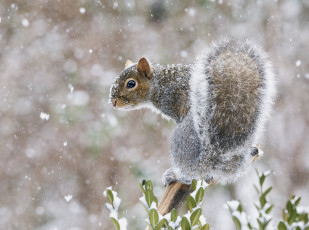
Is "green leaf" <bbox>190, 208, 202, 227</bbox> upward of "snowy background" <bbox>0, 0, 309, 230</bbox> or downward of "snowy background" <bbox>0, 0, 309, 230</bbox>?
downward

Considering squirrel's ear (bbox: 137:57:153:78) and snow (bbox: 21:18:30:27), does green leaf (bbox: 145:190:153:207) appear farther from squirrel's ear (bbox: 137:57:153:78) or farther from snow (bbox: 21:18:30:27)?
snow (bbox: 21:18:30:27)

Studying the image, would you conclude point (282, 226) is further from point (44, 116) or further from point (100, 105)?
point (44, 116)

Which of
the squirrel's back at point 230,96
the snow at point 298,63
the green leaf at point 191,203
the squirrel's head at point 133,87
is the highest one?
the snow at point 298,63

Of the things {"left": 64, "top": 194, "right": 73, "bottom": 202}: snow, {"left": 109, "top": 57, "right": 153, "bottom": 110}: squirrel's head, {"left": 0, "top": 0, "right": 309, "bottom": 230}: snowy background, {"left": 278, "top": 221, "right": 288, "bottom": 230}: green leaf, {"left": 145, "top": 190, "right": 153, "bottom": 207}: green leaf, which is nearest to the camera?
{"left": 278, "top": 221, "right": 288, "bottom": 230}: green leaf

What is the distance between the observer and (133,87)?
101 cm

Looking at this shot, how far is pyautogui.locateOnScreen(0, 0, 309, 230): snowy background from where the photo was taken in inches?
99.8

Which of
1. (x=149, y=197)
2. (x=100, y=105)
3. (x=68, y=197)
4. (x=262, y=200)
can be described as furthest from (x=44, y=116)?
(x=262, y=200)

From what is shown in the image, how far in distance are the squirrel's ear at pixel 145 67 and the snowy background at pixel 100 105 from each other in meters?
1.44

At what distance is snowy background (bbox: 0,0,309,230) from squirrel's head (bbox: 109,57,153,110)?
145 centimetres

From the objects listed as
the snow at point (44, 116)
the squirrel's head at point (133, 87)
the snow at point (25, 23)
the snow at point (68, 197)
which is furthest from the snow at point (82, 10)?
the squirrel's head at point (133, 87)

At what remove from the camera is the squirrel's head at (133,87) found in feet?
3.24

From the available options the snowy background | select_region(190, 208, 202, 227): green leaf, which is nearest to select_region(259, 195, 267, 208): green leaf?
select_region(190, 208, 202, 227): green leaf

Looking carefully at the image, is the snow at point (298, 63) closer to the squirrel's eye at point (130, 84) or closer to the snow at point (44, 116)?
the snow at point (44, 116)

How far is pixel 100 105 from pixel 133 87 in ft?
5.48
